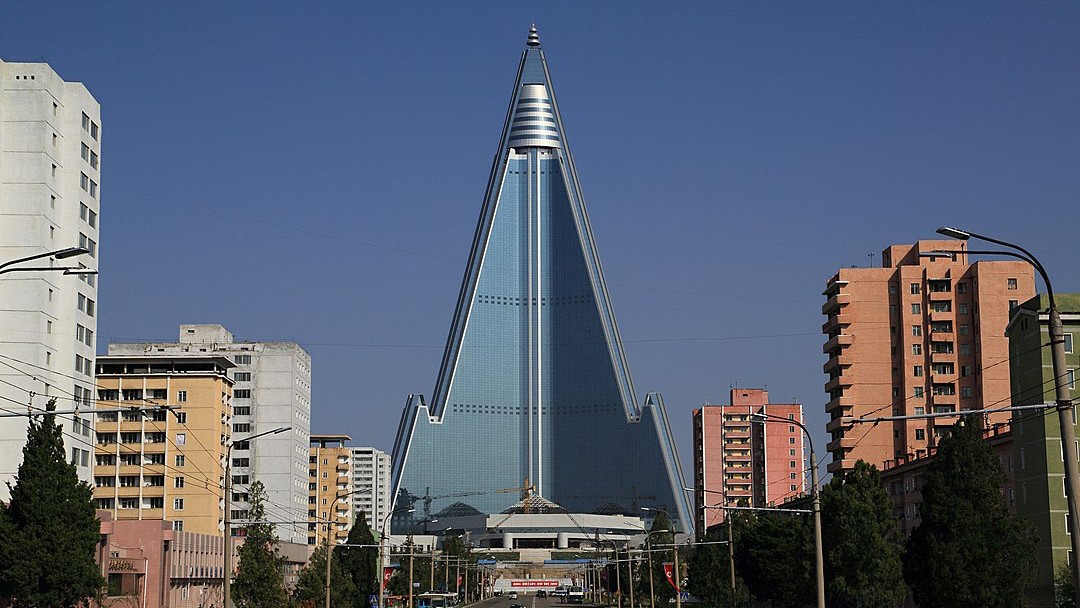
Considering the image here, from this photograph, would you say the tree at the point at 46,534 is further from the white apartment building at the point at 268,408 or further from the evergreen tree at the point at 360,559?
the white apartment building at the point at 268,408

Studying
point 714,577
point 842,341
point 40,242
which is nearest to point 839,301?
point 842,341

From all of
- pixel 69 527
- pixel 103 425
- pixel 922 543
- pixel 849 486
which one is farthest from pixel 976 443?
pixel 103 425

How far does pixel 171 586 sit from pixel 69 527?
125 feet

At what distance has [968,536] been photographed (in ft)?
179

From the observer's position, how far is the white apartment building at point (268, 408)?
166875 millimetres

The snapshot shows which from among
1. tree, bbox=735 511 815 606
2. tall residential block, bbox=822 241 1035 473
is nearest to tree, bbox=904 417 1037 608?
tree, bbox=735 511 815 606

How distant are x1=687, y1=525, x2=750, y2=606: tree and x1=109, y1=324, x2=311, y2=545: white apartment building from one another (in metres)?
66.7

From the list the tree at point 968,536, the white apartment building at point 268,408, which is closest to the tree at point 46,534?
the tree at point 968,536

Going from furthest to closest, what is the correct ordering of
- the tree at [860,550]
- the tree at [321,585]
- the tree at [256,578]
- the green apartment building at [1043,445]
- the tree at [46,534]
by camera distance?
1. the tree at [321,585]
2. the tree at [256,578]
3. the green apartment building at [1043,445]
4. the tree at [860,550]
5. the tree at [46,534]

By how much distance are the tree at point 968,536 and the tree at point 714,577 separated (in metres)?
39.0

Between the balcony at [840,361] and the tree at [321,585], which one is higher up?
the balcony at [840,361]

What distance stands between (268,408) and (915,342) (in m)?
78.0

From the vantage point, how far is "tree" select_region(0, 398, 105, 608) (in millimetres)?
55656

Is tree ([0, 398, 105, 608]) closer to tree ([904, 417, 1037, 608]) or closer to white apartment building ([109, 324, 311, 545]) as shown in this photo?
tree ([904, 417, 1037, 608])
